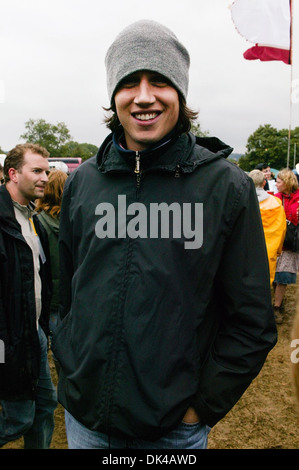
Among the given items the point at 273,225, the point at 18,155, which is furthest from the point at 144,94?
the point at 273,225

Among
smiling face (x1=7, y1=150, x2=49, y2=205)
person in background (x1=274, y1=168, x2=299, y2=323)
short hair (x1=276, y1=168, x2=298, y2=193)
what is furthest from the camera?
short hair (x1=276, y1=168, x2=298, y2=193)

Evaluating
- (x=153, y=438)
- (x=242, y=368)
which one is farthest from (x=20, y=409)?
(x=242, y=368)

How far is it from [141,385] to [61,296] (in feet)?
2.07

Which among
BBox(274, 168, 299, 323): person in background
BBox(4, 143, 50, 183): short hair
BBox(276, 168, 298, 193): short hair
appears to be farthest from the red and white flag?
BBox(4, 143, 50, 183): short hair

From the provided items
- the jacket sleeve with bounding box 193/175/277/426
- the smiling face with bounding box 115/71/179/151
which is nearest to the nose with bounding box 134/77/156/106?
the smiling face with bounding box 115/71/179/151

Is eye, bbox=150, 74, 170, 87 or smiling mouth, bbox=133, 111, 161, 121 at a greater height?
eye, bbox=150, 74, 170, 87

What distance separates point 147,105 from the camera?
1291 millimetres

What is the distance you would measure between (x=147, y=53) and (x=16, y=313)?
155 cm

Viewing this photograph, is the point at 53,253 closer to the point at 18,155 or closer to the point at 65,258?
the point at 18,155

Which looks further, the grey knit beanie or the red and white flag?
the red and white flag

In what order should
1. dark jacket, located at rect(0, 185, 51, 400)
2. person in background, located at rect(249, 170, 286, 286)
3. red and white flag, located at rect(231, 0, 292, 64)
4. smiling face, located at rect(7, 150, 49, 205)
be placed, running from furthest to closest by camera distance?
red and white flag, located at rect(231, 0, 292, 64) → person in background, located at rect(249, 170, 286, 286) → smiling face, located at rect(7, 150, 49, 205) → dark jacket, located at rect(0, 185, 51, 400)

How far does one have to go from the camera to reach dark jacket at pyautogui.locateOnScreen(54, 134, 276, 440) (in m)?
1.21

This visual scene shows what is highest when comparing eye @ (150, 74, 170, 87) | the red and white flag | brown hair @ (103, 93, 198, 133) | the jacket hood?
the red and white flag

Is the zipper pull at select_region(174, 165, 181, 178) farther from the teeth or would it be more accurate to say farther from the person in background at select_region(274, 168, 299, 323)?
the person in background at select_region(274, 168, 299, 323)
